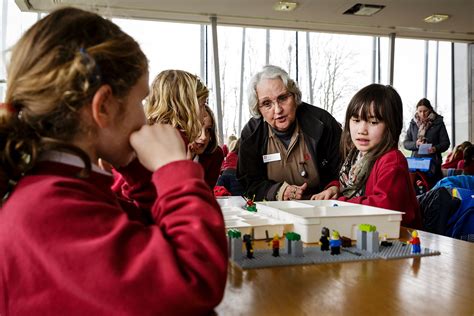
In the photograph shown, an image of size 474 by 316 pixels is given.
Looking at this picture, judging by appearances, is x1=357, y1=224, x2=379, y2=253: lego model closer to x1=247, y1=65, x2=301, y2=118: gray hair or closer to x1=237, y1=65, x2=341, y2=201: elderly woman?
x1=237, y1=65, x2=341, y2=201: elderly woman

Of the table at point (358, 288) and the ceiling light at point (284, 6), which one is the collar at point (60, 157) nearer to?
the table at point (358, 288)

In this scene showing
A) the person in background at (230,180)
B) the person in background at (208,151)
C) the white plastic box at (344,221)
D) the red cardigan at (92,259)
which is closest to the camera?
the red cardigan at (92,259)

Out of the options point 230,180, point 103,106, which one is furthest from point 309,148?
point 103,106

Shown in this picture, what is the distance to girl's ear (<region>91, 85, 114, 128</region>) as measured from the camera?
713 mm

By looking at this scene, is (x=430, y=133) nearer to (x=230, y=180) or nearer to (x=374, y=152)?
(x=230, y=180)

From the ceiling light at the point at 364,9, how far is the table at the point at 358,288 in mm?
5562

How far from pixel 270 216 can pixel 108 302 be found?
86 cm

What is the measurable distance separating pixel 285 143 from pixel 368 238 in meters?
1.40

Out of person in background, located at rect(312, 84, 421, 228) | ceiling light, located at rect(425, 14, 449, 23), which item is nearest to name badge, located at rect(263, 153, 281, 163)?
person in background, located at rect(312, 84, 421, 228)

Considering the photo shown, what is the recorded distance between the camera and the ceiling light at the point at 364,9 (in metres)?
6.08

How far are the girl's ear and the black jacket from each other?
165 centimetres

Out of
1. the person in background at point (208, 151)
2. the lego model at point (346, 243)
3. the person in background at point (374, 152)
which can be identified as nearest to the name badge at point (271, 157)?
the person in background at point (208, 151)

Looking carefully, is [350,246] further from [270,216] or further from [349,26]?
[349,26]

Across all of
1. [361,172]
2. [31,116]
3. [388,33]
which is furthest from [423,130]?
[31,116]
